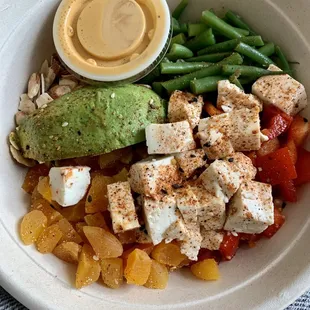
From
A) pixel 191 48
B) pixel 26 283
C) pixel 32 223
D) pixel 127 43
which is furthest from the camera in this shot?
pixel 191 48

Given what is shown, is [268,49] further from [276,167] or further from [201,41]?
[276,167]

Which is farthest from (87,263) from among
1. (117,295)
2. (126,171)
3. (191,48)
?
(191,48)

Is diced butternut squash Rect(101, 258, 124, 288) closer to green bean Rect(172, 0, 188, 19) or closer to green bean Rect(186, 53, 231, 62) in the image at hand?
green bean Rect(186, 53, 231, 62)

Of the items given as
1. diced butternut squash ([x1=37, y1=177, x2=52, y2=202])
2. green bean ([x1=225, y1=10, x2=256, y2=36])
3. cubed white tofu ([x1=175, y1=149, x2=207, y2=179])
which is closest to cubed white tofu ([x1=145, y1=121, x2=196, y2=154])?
cubed white tofu ([x1=175, y1=149, x2=207, y2=179])

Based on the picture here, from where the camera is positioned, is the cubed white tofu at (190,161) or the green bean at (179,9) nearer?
the cubed white tofu at (190,161)

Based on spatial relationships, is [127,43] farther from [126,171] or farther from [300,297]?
[300,297]

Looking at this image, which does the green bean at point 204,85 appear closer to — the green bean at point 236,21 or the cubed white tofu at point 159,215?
the green bean at point 236,21

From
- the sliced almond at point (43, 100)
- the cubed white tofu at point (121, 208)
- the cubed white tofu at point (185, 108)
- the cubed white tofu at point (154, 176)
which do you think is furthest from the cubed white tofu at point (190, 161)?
the sliced almond at point (43, 100)
